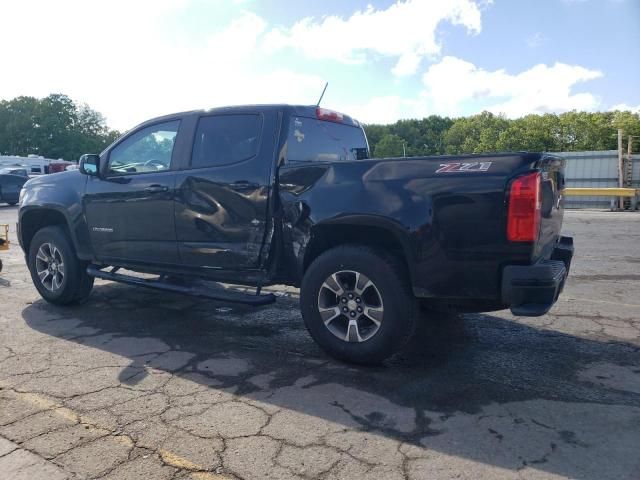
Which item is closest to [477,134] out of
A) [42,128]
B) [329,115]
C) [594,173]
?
[594,173]

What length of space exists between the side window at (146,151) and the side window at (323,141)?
3.98 ft

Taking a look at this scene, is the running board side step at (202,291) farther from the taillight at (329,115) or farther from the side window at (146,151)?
the taillight at (329,115)

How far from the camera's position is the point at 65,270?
5371 mm

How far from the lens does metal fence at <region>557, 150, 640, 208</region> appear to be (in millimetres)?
19953

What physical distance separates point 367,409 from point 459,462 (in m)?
0.70

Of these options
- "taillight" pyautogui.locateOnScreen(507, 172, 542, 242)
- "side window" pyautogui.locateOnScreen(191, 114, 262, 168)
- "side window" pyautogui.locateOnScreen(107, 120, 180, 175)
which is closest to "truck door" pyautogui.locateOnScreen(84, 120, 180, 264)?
"side window" pyautogui.locateOnScreen(107, 120, 180, 175)

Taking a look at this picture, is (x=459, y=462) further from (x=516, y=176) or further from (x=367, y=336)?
(x=516, y=176)

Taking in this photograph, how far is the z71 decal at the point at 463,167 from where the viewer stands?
3.14 m

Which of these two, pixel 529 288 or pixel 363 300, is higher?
pixel 529 288

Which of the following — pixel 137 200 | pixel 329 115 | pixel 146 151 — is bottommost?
pixel 137 200

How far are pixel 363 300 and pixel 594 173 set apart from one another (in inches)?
809

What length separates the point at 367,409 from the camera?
304cm

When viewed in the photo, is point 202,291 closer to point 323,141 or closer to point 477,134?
point 323,141

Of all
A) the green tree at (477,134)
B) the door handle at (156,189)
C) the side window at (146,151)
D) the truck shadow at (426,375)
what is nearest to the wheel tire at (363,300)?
the truck shadow at (426,375)
